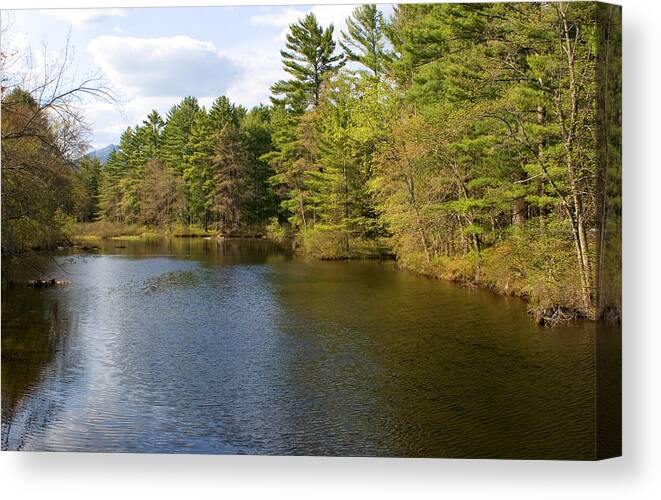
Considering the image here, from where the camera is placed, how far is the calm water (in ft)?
21.2

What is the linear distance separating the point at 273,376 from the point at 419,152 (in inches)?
312

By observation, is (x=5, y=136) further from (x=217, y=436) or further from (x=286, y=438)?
(x=286, y=438)

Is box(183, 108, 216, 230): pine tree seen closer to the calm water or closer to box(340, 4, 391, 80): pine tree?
the calm water

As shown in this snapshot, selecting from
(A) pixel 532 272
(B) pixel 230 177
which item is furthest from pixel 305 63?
(A) pixel 532 272

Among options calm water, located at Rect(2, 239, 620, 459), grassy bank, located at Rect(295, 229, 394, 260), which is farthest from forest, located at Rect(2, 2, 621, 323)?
grassy bank, located at Rect(295, 229, 394, 260)

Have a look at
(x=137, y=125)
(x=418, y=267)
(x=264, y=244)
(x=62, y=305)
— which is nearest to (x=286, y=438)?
(x=62, y=305)

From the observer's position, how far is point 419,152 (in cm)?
1431

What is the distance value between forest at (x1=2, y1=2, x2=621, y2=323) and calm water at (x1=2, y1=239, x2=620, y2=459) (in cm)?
85

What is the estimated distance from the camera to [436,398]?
7.27 metres

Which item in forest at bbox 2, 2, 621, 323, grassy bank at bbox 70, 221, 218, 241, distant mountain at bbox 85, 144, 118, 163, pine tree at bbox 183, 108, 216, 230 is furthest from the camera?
pine tree at bbox 183, 108, 216, 230

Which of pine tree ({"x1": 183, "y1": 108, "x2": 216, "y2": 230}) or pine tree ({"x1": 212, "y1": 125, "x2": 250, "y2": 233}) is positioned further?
pine tree ({"x1": 212, "y1": 125, "x2": 250, "y2": 233})

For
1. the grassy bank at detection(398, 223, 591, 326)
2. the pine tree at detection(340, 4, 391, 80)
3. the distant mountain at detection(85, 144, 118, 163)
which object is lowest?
the grassy bank at detection(398, 223, 591, 326)

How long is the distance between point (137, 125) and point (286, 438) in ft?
14.8

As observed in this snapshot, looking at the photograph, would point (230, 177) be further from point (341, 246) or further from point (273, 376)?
point (341, 246)
